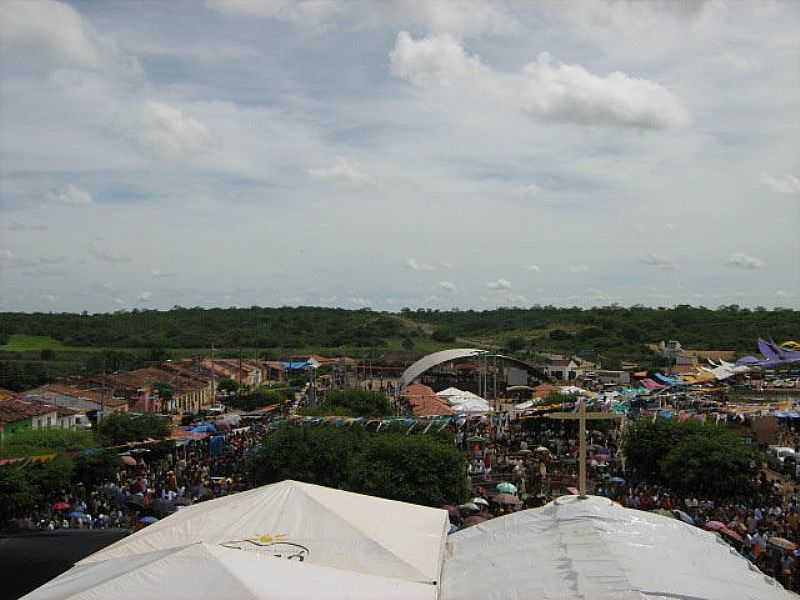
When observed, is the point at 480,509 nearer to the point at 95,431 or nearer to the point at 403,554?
Answer: the point at 403,554

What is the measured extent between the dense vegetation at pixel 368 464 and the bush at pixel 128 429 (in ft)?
26.8

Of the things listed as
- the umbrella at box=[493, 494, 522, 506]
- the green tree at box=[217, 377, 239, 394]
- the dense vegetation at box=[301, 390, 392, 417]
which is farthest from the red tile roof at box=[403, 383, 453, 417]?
the green tree at box=[217, 377, 239, 394]

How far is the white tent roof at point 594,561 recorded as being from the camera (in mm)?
7637

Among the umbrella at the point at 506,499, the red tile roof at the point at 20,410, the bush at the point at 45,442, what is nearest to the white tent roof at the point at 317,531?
the umbrella at the point at 506,499

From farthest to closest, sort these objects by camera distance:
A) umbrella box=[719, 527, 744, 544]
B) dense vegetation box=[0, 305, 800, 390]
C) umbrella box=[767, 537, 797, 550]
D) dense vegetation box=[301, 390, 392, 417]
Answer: dense vegetation box=[0, 305, 800, 390] → dense vegetation box=[301, 390, 392, 417] → umbrella box=[719, 527, 744, 544] → umbrella box=[767, 537, 797, 550]

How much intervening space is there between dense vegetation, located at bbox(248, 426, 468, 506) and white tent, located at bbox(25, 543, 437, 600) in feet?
35.3

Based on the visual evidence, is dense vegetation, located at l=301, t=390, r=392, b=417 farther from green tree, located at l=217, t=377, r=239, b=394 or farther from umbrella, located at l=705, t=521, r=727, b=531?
green tree, located at l=217, t=377, r=239, b=394

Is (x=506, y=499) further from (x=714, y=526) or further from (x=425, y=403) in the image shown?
(x=425, y=403)

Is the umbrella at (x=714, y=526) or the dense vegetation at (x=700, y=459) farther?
the dense vegetation at (x=700, y=459)

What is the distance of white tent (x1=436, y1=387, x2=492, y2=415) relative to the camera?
3478 centimetres

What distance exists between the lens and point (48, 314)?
133875 millimetres

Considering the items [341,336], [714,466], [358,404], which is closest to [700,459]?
[714,466]

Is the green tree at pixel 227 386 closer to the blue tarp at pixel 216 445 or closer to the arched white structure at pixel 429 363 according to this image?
the arched white structure at pixel 429 363

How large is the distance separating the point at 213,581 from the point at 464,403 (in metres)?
30.8
